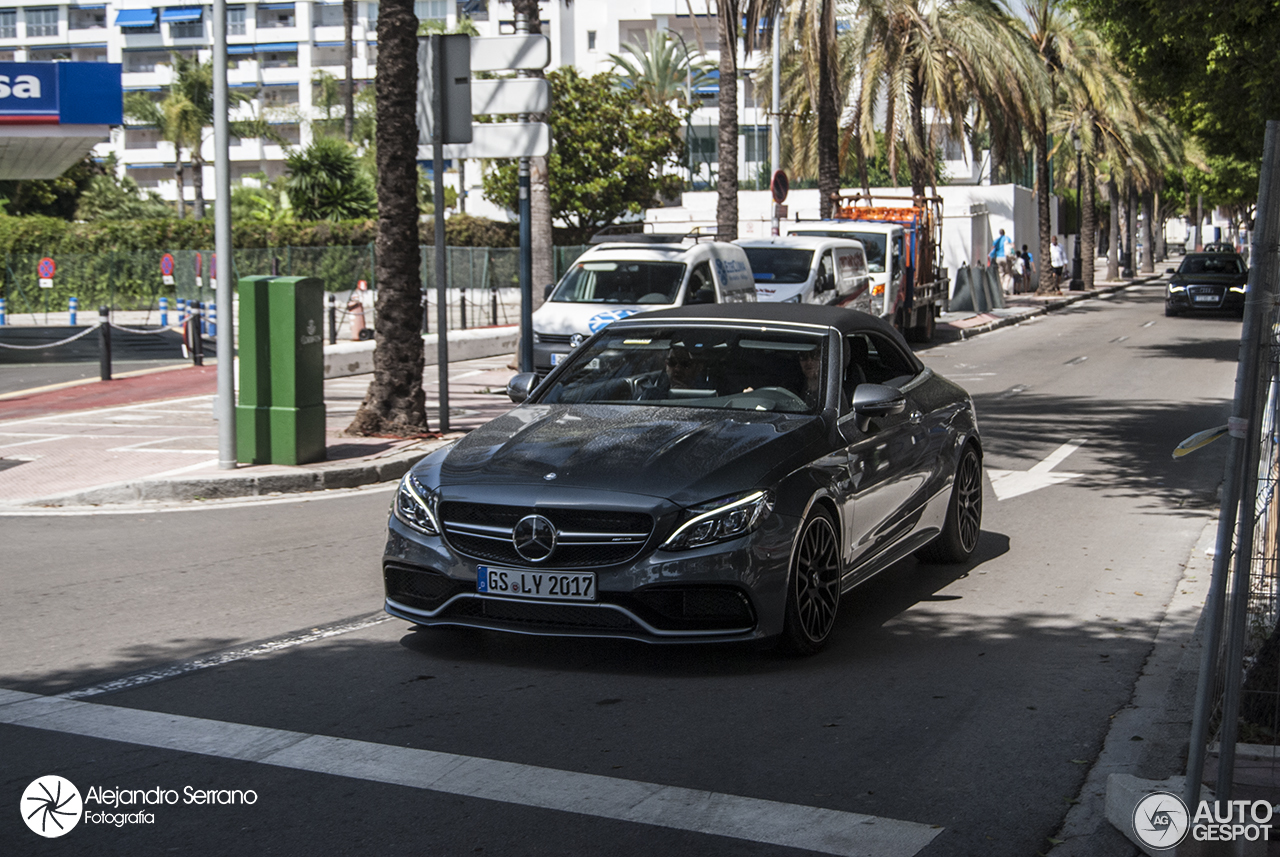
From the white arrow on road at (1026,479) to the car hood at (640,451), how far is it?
5.00 meters

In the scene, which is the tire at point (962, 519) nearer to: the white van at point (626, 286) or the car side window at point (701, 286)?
the white van at point (626, 286)

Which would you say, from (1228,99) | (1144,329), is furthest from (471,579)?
(1144,329)

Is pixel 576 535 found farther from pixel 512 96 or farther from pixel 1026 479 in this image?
pixel 512 96

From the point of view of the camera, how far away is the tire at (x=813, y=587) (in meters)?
6.04

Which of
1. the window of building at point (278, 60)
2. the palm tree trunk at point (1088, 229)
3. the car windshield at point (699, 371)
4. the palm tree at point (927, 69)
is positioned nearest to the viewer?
the car windshield at point (699, 371)

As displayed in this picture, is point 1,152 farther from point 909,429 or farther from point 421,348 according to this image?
point 909,429

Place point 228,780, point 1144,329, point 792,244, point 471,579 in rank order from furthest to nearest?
point 1144,329
point 792,244
point 471,579
point 228,780

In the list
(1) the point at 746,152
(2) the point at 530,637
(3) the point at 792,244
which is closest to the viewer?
(2) the point at 530,637

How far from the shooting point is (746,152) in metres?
72.6

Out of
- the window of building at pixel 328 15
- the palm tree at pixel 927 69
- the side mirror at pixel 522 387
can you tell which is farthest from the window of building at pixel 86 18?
the side mirror at pixel 522 387

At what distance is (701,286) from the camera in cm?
1859

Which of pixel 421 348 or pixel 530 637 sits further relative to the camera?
pixel 421 348

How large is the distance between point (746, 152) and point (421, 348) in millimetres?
60529

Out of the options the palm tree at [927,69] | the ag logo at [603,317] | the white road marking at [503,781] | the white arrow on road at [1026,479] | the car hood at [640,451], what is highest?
the palm tree at [927,69]
